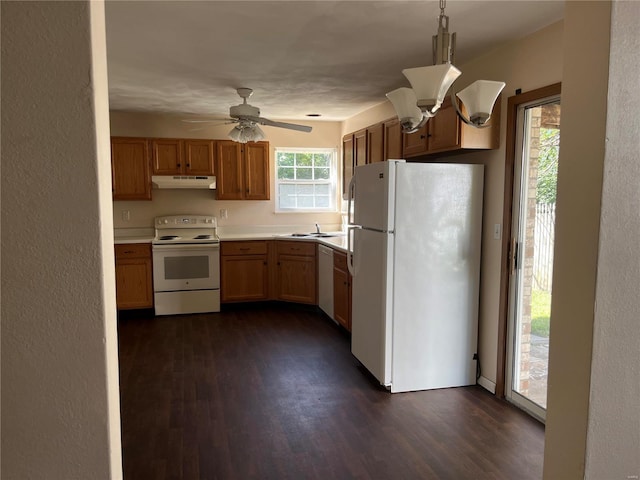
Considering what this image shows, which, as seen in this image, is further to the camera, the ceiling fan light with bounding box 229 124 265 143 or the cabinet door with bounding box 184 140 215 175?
the cabinet door with bounding box 184 140 215 175

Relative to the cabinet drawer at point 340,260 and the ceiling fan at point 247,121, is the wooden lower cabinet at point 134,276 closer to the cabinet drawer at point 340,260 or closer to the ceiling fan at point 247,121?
the ceiling fan at point 247,121

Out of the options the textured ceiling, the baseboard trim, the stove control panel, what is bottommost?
the baseboard trim

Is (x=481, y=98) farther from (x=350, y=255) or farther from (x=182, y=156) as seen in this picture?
(x=182, y=156)

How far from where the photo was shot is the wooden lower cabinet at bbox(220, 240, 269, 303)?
17.8 ft

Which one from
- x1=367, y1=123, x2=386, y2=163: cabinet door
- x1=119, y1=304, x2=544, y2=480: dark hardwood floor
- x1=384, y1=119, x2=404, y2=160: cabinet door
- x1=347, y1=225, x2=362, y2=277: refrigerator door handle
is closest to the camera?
x1=119, y1=304, x2=544, y2=480: dark hardwood floor

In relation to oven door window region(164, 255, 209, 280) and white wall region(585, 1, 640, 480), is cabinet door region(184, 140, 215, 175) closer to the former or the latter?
oven door window region(164, 255, 209, 280)

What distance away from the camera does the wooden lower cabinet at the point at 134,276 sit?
5082 millimetres

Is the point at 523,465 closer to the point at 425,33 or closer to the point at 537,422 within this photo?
the point at 537,422

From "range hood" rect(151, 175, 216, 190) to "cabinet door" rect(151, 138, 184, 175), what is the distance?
94 millimetres

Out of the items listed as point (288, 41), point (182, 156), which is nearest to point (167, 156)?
point (182, 156)

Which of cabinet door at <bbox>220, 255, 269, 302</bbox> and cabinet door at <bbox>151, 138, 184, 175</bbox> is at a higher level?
cabinet door at <bbox>151, 138, 184, 175</bbox>

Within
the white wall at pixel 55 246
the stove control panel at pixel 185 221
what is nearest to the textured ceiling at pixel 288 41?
the stove control panel at pixel 185 221

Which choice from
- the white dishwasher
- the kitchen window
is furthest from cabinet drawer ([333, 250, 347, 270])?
the kitchen window

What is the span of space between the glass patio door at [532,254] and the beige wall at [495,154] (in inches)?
4.6
